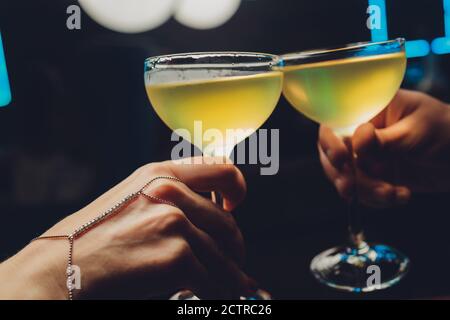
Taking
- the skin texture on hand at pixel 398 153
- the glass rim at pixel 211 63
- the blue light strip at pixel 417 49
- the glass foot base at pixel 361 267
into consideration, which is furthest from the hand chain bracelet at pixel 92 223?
the blue light strip at pixel 417 49

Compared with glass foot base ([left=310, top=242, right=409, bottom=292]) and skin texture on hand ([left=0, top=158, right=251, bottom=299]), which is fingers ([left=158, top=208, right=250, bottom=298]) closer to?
skin texture on hand ([left=0, top=158, right=251, bottom=299])

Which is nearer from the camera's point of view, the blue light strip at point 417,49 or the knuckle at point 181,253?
the knuckle at point 181,253

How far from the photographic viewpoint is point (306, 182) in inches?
64.4

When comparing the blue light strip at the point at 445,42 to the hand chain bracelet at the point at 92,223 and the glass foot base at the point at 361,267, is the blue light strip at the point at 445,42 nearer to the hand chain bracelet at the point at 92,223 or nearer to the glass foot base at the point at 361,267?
the glass foot base at the point at 361,267

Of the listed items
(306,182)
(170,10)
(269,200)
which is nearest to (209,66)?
(269,200)

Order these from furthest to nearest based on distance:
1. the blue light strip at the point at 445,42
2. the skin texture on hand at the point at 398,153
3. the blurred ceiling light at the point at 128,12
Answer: the blue light strip at the point at 445,42 < the blurred ceiling light at the point at 128,12 < the skin texture on hand at the point at 398,153

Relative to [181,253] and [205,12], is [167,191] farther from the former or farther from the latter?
[205,12]

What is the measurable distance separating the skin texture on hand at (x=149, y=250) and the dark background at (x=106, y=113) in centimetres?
56

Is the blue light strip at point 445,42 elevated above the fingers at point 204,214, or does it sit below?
above

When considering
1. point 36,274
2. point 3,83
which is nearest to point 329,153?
point 36,274

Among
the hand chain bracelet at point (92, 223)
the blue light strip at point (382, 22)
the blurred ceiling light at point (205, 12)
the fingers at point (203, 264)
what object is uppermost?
the blurred ceiling light at point (205, 12)

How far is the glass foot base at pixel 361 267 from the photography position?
29.0 inches

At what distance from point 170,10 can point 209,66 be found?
4.71ft
